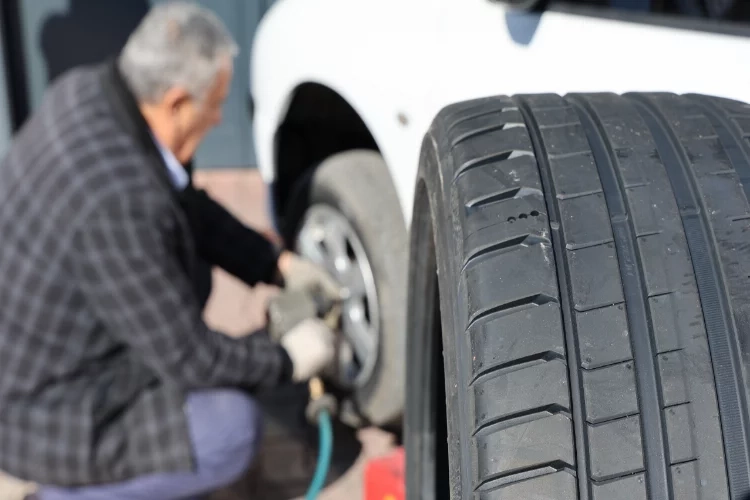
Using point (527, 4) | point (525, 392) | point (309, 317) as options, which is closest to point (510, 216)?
point (525, 392)

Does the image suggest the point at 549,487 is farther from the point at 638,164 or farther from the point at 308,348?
the point at 308,348

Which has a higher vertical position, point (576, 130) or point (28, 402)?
point (576, 130)

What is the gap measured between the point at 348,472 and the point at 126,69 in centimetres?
130

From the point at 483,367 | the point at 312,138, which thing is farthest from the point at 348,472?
the point at 483,367

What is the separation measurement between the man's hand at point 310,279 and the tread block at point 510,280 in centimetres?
127

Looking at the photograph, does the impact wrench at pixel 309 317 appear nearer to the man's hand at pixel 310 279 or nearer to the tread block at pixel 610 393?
the man's hand at pixel 310 279

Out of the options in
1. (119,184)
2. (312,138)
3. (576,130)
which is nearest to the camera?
(576,130)

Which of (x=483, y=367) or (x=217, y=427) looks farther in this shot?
(x=217, y=427)

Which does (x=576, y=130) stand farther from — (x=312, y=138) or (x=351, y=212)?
(x=312, y=138)

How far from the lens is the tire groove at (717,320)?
0.96 m

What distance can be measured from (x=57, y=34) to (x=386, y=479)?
2.88m

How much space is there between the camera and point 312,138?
276 centimetres

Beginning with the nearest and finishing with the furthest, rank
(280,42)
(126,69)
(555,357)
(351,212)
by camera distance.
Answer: (555,357) < (126,69) < (351,212) < (280,42)

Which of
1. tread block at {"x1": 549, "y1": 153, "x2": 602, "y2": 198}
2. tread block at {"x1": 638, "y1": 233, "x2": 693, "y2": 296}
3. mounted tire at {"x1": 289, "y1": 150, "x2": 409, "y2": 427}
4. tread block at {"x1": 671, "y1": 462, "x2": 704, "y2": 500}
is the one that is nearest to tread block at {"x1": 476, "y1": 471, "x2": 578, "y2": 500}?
tread block at {"x1": 671, "y1": 462, "x2": 704, "y2": 500}
